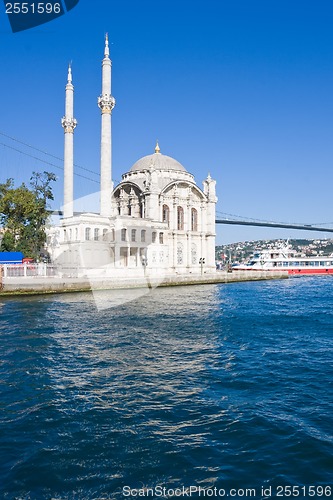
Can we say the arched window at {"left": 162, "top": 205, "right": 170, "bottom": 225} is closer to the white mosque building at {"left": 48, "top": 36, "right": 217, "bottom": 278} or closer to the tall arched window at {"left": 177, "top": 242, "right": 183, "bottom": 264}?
the white mosque building at {"left": 48, "top": 36, "right": 217, "bottom": 278}

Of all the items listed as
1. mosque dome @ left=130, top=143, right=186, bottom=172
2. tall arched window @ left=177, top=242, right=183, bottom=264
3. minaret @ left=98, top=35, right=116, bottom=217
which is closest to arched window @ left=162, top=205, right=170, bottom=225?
tall arched window @ left=177, top=242, right=183, bottom=264

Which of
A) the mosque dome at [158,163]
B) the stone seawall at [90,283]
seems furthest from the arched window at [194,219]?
the stone seawall at [90,283]

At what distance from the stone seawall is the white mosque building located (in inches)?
67.3

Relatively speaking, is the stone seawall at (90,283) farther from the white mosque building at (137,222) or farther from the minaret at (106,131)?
the minaret at (106,131)

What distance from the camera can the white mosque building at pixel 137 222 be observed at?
1769 inches

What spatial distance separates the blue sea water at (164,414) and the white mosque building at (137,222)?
85.0ft

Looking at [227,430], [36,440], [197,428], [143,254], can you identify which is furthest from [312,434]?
[143,254]

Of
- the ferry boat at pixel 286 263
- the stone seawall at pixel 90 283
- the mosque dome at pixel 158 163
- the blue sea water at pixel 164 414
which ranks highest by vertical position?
the mosque dome at pixel 158 163

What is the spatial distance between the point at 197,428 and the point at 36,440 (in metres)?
2.70

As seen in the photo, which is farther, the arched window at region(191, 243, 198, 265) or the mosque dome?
the mosque dome

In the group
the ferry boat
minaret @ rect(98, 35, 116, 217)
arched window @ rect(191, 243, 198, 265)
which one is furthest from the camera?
the ferry boat

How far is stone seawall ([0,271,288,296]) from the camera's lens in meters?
30.1

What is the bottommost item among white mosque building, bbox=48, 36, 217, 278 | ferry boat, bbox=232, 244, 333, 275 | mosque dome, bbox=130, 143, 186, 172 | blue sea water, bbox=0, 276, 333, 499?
blue sea water, bbox=0, 276, 333, 499

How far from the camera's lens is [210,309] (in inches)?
942
